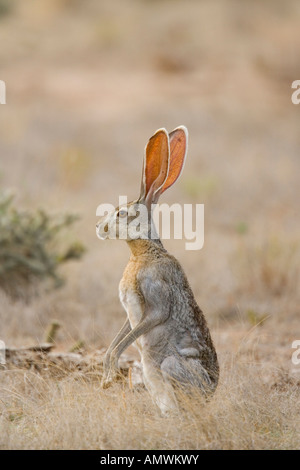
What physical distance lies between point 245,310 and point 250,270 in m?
0.89

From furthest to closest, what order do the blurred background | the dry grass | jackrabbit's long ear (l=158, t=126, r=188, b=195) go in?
1. the blurred background
2. jackrabbit's long ear (l=158, t=126, r=188, b=195)
3. the dry grass

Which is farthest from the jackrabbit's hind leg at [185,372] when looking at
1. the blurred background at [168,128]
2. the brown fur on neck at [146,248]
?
the blurred background at [168,128]

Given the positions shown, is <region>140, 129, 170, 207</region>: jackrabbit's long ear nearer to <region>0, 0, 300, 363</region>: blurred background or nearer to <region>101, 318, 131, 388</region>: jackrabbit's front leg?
<region>101, 318, 131, 388</region>: jackrabbit's front leg

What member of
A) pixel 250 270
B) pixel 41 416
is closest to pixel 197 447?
pixel 41 416

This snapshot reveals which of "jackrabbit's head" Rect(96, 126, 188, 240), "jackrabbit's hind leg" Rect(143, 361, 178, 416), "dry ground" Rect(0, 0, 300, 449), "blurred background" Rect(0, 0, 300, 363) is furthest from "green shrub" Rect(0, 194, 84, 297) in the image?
"jackrabbit's hind leg" Rect(143, 361, 178, 416)

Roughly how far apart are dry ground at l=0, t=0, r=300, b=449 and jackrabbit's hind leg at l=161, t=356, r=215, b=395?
0.11 meters

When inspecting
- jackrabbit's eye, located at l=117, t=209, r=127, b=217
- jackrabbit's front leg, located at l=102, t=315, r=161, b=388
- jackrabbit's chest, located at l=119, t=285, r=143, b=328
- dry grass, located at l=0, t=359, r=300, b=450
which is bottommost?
dry grass, located at l=0, t=359, r=300, b=450

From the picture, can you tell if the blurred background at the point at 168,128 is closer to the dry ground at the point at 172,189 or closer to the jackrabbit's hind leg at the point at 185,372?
the dry ground at the point at 172,189

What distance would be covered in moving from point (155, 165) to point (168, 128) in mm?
13306

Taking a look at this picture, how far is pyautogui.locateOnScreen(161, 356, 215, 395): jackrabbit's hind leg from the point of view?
400 cm

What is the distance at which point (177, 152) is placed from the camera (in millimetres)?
4449

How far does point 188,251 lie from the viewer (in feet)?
32.9

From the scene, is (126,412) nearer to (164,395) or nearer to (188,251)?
(164,395)

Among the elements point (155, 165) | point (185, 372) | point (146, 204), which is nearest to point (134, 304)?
point (185, 372)
